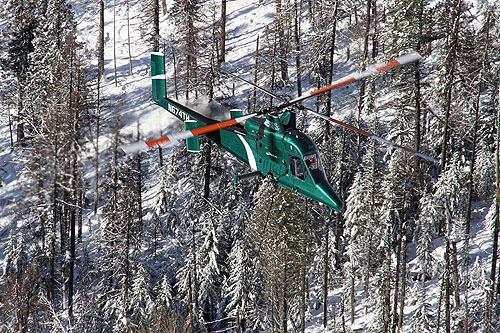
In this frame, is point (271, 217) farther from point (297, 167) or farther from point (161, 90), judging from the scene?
point (297, 167)

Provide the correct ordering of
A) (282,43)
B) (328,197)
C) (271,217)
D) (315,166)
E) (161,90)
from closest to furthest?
(328,197) < (315,166) < (161,90) < (271,217) < (282,43)

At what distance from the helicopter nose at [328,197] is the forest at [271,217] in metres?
7.91

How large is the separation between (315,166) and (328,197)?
1097 mm

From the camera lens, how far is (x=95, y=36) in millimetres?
57719

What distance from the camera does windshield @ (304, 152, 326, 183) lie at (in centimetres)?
1730

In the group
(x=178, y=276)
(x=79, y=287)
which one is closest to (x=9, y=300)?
(x=79, y=287)

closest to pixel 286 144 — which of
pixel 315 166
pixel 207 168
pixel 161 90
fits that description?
pixel 315 166

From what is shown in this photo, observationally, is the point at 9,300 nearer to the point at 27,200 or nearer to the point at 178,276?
the point at 178,276

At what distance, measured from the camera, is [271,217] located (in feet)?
83.5

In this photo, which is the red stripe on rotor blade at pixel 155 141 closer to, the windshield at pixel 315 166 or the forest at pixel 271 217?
the windshield at pixel 315 166

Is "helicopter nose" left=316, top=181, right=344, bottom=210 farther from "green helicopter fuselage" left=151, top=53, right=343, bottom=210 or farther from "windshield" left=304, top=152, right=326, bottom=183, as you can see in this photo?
"windshield" left=304, top=152, right=326, bottom=183

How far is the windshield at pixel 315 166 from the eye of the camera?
1730 cm

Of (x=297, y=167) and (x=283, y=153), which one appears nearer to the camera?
(x=297, y=167)

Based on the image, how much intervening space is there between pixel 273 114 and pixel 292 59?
33.0 m
